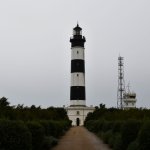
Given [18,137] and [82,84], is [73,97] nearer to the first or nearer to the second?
[82,84]

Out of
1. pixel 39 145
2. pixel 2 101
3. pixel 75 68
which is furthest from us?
pixel 75 68

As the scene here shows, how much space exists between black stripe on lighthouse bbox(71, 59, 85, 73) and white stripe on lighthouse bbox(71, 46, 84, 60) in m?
0.78

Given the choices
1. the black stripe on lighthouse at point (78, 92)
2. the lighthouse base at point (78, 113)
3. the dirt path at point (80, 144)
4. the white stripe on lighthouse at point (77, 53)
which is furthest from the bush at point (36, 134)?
the lighthouse base at point (78, 113)

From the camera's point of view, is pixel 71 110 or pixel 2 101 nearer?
pixel 2 101

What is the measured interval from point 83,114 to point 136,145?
7728 centimetres

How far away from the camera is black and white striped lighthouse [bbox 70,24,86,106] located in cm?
8694

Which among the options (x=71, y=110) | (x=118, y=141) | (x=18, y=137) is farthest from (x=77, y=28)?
(x=18, y=137)

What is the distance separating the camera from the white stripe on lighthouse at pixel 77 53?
88188 millimetres

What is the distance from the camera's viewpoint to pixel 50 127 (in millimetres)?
31656

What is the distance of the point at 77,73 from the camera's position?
284ft

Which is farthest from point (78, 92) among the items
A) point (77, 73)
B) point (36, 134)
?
point (36, 134)

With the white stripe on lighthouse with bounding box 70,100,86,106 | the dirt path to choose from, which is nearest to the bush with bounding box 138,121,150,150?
the dirt path

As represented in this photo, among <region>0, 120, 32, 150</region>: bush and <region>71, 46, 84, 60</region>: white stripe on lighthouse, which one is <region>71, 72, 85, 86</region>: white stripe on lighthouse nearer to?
<region>71, 46, 84, 60</region>: white stripe on lighthouse

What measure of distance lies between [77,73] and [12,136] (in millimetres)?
70730
